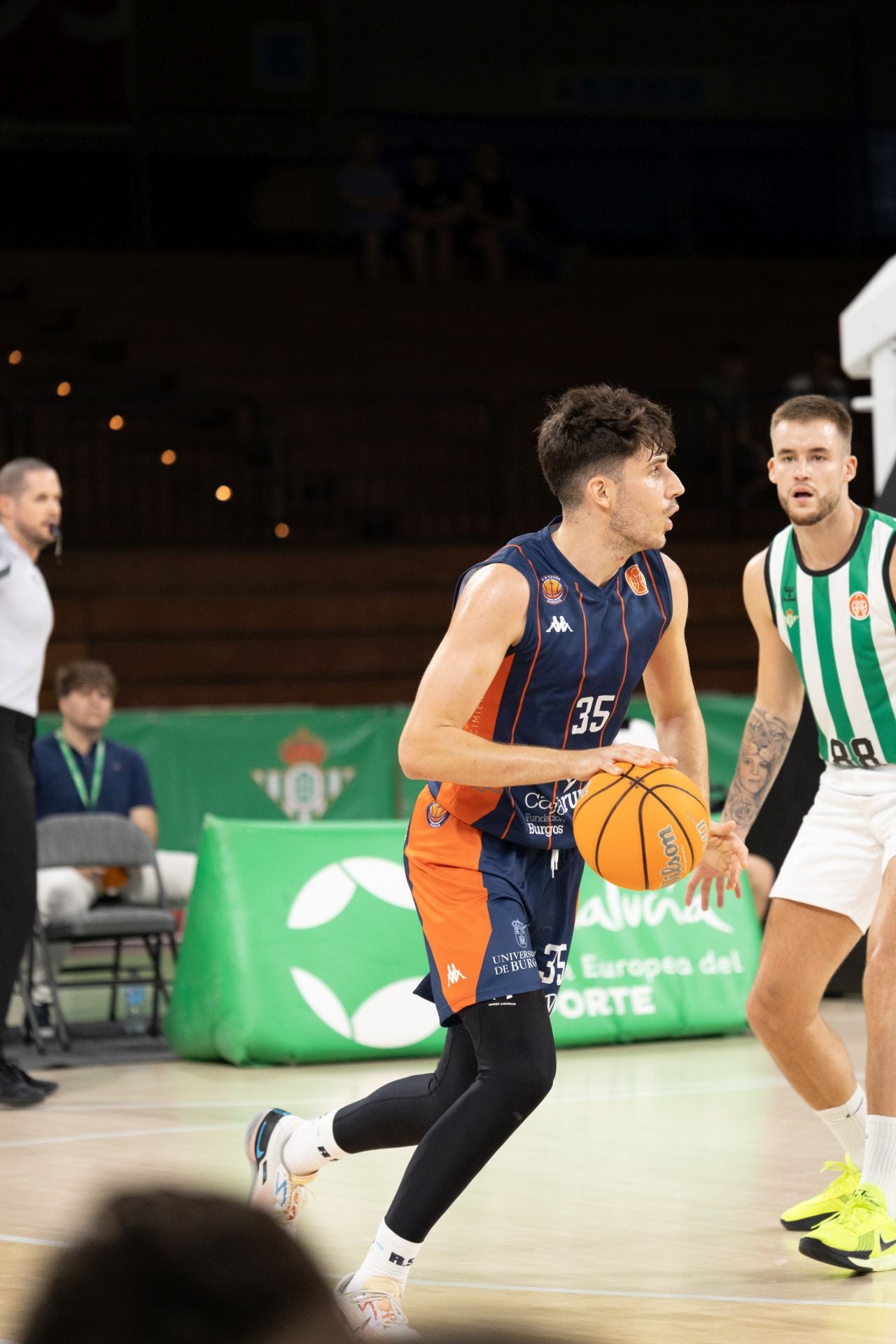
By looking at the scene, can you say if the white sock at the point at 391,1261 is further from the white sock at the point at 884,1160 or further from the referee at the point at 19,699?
the referee at the point at 19,699

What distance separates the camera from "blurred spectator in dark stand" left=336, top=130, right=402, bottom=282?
17484 millimetres

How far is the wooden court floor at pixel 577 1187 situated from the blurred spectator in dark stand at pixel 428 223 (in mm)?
10787

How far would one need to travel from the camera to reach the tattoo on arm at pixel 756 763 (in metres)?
5.01

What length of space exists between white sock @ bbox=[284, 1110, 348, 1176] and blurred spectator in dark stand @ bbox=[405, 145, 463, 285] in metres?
14.0

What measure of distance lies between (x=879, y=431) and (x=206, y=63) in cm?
1266

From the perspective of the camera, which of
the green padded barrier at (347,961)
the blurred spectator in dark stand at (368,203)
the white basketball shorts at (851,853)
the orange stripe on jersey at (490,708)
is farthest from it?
the blurred spectator in dark stand at (368,203)

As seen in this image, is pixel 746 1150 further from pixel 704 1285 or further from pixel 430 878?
pixel 430 878

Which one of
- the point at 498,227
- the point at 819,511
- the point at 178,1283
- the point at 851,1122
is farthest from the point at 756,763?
the point at 498,227

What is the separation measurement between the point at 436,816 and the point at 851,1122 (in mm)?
1751

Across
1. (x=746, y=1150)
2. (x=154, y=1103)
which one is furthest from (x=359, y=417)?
(x=746, y=1150)

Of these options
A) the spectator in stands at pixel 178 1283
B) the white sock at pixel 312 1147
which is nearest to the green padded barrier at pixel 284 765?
the white sock at pixel 312 1147

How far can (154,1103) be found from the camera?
7.10m

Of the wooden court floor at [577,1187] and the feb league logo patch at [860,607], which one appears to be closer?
the wooden court floor at [577,1187]

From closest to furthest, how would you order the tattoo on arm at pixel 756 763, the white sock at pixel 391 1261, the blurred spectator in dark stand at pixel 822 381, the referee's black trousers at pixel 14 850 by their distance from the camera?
1. the white sock at pixel 391 1261
2. the tattoo on arm at pixel 756 763
3. the referee's black trousers at pixel 14 850
4. the blurred spectator in dark stand at pixel 822 381
